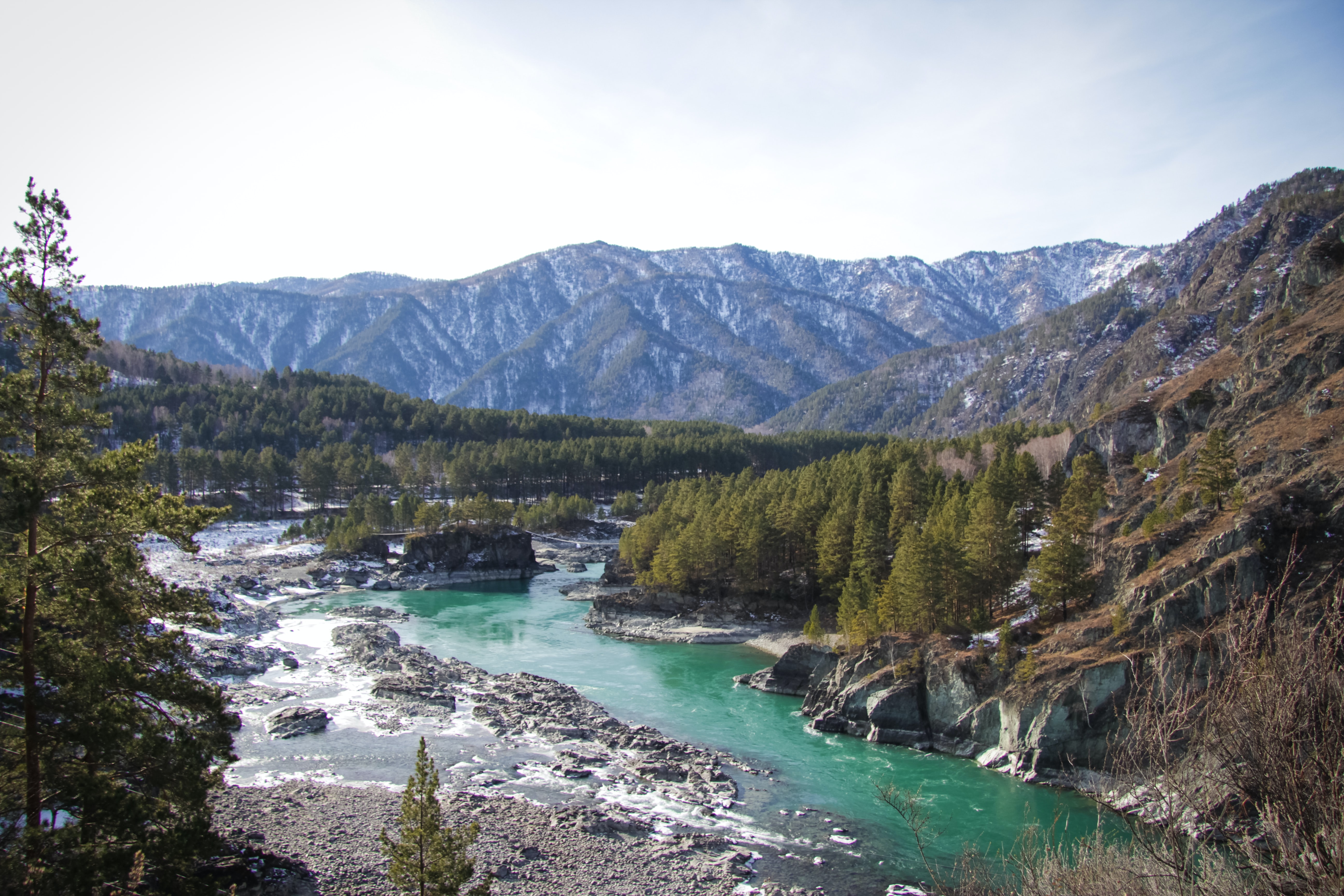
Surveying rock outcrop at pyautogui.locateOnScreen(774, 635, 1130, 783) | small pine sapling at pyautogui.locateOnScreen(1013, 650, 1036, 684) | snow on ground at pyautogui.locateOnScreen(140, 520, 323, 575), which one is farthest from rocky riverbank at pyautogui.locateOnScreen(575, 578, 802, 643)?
snow on ground at pyautogui.locateOnScreen(140, 520, 323, 575)

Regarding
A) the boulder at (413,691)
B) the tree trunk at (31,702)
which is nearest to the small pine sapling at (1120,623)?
the boulder at (413,691)

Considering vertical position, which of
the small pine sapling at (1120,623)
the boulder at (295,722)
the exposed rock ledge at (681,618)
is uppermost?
the small pine sapling at (1120,623)

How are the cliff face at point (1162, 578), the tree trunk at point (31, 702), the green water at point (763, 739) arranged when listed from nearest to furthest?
the tree trunk at point (31, 702) → the green water at point (763, 739) → the cliff face at point (1162, 578)

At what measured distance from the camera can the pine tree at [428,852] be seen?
50.1 feet

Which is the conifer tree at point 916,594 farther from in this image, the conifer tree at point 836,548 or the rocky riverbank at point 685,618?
the rocky riverbank at point 685,618

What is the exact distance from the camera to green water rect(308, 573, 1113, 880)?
113ft

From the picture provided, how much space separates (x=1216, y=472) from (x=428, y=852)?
47.3 meters

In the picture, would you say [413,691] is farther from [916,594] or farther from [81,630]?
[81,630]

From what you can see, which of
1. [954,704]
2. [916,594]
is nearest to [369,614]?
[916,594]

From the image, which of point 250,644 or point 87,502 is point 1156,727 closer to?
point 87,502

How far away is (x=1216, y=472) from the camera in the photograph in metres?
43.5

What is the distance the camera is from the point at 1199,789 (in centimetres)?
1151

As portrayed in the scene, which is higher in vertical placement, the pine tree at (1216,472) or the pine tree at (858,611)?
the pine tree at (1216,472)

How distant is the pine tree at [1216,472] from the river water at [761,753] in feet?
64.9
